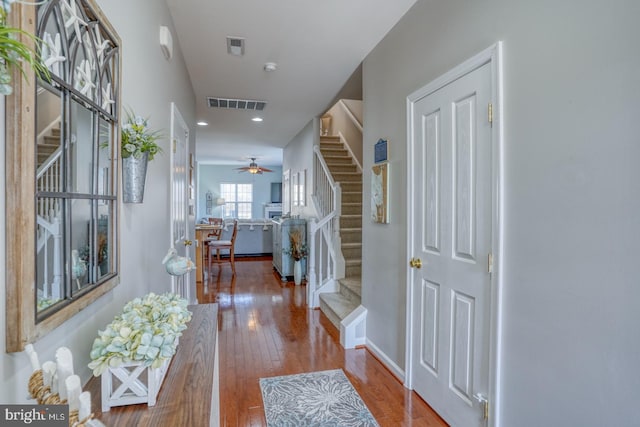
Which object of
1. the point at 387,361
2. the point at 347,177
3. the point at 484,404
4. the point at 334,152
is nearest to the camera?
the point at 484,404

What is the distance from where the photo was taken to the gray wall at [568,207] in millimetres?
1128

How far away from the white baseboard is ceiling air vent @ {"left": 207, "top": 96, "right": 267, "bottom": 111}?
326 cm

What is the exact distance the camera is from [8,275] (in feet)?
2.22

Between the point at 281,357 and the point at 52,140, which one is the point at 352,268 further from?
the point at 52,140

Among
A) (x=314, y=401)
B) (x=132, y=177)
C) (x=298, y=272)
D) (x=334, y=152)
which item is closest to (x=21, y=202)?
(x=132, y=177)

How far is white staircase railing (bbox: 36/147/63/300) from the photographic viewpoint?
768 millimetres

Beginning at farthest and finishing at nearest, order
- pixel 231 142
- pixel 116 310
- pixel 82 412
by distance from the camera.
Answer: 1. pixel 231 142
2. pixel 116 310
3. pixel 82 412

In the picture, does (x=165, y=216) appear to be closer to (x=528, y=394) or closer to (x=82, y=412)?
(x=82, y=412)

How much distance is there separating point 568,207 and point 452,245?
74 centimetres

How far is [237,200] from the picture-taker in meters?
13.1

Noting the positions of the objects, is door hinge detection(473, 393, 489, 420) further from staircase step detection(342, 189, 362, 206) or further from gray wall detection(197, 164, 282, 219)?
gray wall detection(197, 164, 282, 219)

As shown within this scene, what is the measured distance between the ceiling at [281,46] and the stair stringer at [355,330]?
2.41 m

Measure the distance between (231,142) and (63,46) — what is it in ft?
22.6

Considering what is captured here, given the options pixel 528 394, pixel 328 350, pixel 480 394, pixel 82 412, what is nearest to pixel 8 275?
pixel 82 412
